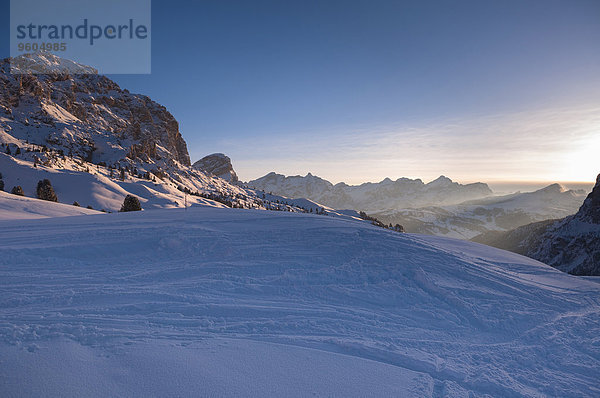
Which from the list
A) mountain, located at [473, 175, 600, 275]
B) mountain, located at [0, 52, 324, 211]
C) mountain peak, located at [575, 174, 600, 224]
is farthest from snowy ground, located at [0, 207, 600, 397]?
mountain peak, located at [575, 174, 600, 224]

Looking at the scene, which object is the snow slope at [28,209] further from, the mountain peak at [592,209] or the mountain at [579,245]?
the mountain peak at [592,209]

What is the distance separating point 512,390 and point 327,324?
352 centimetres

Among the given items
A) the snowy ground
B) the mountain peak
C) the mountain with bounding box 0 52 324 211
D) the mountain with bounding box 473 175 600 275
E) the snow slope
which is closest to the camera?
the snowy ground

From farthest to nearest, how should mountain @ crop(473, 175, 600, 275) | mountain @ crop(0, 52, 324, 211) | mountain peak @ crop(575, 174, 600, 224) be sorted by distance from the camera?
mountain peak @ crop(575, 174, 600, 224)
mountain @ crop(473, 175, 600, 275)
mountain @ crop(0, 52, 324, 211)

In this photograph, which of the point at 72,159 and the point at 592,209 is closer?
the point at 72,159

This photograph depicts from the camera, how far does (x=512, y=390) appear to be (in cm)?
495

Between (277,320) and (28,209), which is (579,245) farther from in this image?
(28,209)

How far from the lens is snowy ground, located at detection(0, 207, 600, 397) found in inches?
180

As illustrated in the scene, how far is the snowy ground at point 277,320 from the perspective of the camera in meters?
4.57

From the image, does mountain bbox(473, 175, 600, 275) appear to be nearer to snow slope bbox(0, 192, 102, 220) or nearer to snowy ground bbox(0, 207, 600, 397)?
snowy ground bbox(0, 207, 600, 397)

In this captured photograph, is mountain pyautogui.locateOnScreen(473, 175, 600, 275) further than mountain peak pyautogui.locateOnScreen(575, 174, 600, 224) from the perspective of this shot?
No

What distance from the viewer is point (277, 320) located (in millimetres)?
6469

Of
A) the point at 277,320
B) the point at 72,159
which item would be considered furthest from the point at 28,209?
the point at 72,159

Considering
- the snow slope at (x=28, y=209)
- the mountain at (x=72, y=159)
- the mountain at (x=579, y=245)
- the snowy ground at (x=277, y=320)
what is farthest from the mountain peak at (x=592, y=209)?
the snow slope at (x=28, y=209)
